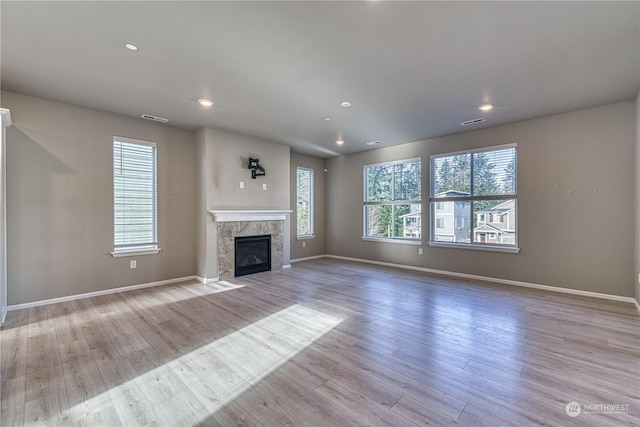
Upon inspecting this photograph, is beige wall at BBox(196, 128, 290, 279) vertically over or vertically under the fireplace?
over

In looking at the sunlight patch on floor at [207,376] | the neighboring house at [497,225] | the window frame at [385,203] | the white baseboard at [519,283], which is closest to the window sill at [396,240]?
the window frame at [385,203]

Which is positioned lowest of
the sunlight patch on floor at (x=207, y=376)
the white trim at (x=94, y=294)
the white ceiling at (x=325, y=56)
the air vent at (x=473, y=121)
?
the sunlight patch on floor at (x=207, y=376)

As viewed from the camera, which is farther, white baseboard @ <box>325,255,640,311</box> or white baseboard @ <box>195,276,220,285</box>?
white baseboard @ <box>195,276,220,285</box>

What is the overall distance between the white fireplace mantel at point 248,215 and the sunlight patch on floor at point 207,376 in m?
2.51

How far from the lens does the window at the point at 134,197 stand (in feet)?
14.5

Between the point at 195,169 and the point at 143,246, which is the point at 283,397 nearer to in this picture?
the point at 143,246

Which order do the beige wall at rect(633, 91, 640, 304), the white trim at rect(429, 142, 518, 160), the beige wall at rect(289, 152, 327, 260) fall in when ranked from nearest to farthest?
the beige wall at rect(633, 91, 640, 304) < the white trim at rect(429, 142, 518, 160) < the beige wall at rect(289, 152, 327, 260)

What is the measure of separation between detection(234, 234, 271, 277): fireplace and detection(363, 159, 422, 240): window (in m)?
2.53

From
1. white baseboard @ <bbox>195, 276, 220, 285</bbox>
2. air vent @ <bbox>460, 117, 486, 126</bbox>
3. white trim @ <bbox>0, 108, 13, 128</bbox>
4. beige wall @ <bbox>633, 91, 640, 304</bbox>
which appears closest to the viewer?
white trim @ <bbox>0, 108, 13, 128</bbox>

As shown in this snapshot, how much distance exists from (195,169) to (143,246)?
5.31 ft

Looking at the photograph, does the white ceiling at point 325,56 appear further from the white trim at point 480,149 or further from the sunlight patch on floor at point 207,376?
the sunlight patch on floor at point 207,376

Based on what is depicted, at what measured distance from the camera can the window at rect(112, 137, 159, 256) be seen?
4.41 meters

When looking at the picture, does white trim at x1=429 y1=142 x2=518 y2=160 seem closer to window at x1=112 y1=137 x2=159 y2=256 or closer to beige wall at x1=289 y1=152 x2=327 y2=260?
beige wall at x1=289 y1=152 x2=327 y2=260

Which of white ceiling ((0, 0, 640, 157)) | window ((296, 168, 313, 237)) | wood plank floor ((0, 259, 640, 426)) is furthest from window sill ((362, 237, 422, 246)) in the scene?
white ceiling ((0, 0, 640, 157))
